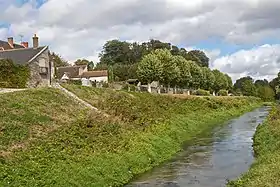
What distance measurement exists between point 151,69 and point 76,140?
184 ft

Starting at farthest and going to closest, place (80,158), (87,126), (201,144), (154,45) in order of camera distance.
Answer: (154,45) → (201,144) → (87,126) → (80,158)

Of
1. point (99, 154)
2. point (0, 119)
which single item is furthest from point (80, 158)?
point (0, 119)

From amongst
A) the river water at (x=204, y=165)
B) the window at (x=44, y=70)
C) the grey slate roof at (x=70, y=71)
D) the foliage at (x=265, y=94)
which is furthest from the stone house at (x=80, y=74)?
the foliage at (x=265, y=94)

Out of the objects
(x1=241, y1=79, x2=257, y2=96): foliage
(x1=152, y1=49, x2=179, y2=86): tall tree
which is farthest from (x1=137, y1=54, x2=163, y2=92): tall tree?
(x1=241, y1=79, x2=257, y2=96): foliage

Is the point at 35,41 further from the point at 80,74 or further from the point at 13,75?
the point at 80,74

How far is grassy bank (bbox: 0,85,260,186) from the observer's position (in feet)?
70.3

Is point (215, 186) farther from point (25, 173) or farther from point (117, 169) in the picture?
point (25, 173)

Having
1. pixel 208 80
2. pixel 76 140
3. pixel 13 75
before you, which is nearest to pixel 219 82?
pixel 208 80

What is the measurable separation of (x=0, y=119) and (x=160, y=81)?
5973 cm

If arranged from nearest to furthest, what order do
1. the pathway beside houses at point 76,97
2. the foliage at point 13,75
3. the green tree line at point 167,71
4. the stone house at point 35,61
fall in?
1. the pathway beside houses at point 76,97
2. the foliage at point 13,75
3. the stone house at point 35,61
4. the green tree line at point 167,71

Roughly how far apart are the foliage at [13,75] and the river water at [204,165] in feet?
71.2

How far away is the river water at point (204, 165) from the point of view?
23.6m

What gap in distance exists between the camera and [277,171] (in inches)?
768

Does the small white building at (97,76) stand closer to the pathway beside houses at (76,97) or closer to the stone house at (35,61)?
the stone house at (35,61)
